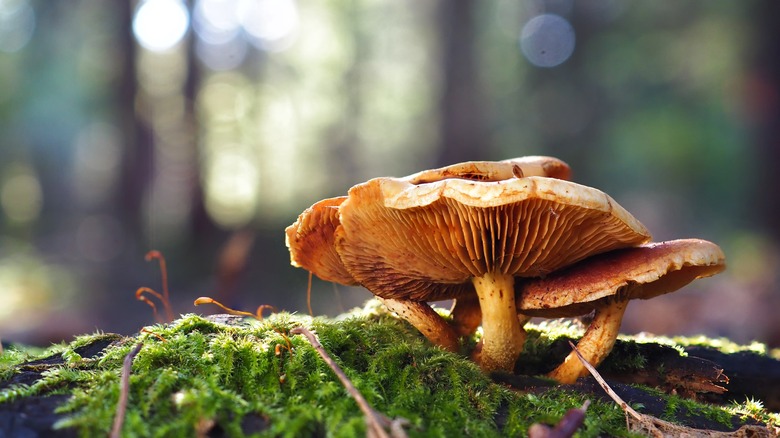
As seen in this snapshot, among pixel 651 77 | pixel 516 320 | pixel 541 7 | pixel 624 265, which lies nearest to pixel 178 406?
pixel 516 320

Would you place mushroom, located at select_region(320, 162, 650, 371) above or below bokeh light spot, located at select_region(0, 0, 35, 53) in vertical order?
below

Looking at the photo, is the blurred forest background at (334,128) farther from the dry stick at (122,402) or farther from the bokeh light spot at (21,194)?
the dry stick at (122,402)

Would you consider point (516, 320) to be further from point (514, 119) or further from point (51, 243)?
point (51, 243)

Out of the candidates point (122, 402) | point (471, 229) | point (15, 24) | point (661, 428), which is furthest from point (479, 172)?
point (15, 24)

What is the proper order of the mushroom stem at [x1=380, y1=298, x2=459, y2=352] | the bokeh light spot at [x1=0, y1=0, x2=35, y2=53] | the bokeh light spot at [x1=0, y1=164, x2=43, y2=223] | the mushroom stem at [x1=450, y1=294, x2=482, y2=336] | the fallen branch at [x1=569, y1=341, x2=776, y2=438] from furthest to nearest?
the bokeh light spot at [x1=0, y1=164, x2=43, y2=223] < the bokeh light spot at [x1=0, y1=0, x2=35, y2=53] < the mushroom stem at [x1=450, y1=294, x2=482, y2=336] < the mushroom stem at [x1=380, y1=298, x2=459, y2=352] < the fallen branch at [x1=569, y1=341, x2=776, y2=438]

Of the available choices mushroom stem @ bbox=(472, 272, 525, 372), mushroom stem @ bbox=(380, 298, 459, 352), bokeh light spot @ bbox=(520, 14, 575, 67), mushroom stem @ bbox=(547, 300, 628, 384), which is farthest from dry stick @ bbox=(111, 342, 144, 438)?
bokeh light spot @ bbox=(520, 14, 575, 67)

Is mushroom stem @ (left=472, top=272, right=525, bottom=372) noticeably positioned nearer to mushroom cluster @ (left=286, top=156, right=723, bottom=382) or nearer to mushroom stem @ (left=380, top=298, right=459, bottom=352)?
mushroom cluster @ (left=286, top=156, right=723, bottom=382)
